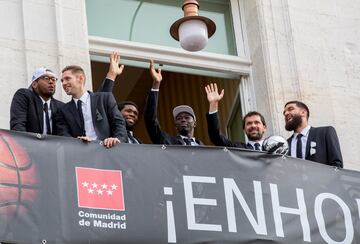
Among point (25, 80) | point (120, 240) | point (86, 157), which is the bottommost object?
point (120, 240)

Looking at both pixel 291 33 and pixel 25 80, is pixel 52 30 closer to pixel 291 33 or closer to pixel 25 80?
pixel 25 80

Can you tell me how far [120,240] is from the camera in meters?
11.3

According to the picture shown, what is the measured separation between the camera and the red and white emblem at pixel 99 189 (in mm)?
11398

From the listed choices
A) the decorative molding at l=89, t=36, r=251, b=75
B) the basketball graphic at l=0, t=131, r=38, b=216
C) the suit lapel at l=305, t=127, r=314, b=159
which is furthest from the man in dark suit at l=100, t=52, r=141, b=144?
the suit lapel at l=305, t=127, r=314, b=159

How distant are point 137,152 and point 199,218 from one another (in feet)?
2.69

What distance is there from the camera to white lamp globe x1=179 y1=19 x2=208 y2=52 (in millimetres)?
12938

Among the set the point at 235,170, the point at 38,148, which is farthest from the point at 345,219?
the point at 38,148

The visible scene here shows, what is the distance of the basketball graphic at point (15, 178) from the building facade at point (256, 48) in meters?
2.72

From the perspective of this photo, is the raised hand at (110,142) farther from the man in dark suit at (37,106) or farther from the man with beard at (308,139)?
the man with beard at (308,139)

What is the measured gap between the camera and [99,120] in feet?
39.9

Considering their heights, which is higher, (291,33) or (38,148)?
(291,33)

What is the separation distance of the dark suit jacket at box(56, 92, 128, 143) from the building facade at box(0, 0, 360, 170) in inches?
68.9

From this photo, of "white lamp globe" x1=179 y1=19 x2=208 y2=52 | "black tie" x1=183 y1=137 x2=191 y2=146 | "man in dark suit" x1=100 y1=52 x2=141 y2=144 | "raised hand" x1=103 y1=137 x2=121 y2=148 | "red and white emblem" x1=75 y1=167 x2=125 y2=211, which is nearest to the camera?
"red and white emblem" x1=75 y1=167 x2=125 y2=211

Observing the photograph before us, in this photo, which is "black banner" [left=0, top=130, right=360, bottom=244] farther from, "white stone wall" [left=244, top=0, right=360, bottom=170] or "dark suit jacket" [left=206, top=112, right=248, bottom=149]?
"white stone wall" [left=244, top=0, right=360, bottom=170]
